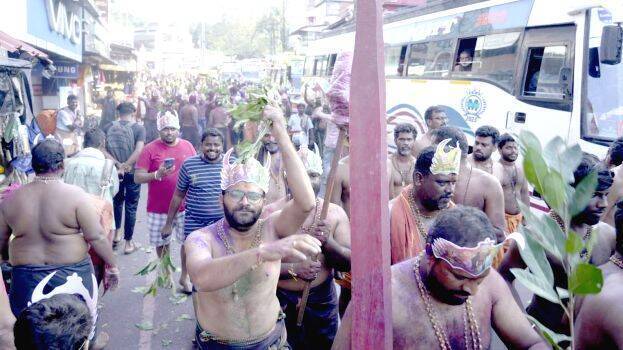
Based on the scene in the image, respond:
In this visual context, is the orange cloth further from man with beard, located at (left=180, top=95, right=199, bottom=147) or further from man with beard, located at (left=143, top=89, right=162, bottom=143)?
man with beard, located at (left=180, top=95, right=199, bottom=147)

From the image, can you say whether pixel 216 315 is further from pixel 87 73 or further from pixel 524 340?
pixel 87 73

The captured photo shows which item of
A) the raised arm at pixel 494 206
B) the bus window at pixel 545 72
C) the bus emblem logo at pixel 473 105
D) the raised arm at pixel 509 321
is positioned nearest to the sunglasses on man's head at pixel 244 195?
the raised arm at pixel 509 321

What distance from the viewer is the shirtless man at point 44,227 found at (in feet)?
12.9

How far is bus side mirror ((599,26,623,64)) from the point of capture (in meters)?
6.58

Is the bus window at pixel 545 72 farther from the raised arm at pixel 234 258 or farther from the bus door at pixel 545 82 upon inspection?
the raised arm at pixel 234 258

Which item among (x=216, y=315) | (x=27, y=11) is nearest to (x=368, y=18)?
(x=216, y=315)

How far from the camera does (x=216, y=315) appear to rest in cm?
314

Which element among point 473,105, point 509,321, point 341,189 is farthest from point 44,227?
point 473,105

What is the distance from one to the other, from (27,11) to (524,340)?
12074mm

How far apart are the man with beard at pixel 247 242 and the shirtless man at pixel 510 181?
3.33 metres

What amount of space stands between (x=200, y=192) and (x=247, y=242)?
2.26 metres

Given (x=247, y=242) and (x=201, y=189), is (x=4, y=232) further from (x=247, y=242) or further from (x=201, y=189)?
(x=247, y=242)

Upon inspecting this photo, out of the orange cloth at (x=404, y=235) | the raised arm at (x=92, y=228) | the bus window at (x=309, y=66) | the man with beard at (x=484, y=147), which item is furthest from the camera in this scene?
the bus window at (x=309, y=66)

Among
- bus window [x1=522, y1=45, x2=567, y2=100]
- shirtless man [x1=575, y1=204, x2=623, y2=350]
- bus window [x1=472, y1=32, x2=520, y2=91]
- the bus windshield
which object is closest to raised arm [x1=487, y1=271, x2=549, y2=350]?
shirtless man [x1=575, y1=204, x2=623, y2=350]
